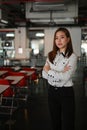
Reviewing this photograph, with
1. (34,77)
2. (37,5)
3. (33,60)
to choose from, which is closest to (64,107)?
(34,77)

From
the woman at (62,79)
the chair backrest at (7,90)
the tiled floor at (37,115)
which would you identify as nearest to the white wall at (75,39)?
the tiled floor at (37,115)

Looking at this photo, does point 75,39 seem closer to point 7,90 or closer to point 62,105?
point 7,90

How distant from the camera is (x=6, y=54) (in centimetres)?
1667

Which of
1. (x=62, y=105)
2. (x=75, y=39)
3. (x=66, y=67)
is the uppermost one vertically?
(x=75, y=39)

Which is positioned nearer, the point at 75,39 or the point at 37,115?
the point at 37,115

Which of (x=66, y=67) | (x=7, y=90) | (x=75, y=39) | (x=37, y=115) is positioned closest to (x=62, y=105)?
(x=66, y=67)

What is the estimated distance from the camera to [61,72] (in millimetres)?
2658

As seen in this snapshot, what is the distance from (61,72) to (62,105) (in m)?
0.33

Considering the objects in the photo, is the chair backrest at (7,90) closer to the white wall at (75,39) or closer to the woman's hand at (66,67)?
the woman's hand at (66,67)

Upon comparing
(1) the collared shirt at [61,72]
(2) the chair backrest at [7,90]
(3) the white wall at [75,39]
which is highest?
(3) the white wall at [75,39]

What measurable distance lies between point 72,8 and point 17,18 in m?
4.49

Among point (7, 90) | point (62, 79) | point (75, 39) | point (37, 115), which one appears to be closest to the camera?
point (62, 79)

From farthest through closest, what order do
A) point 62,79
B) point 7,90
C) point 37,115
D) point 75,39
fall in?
point 75,39 → point 37,115 → point 7,90 → point 62,79

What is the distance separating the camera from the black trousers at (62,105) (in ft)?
8.68
